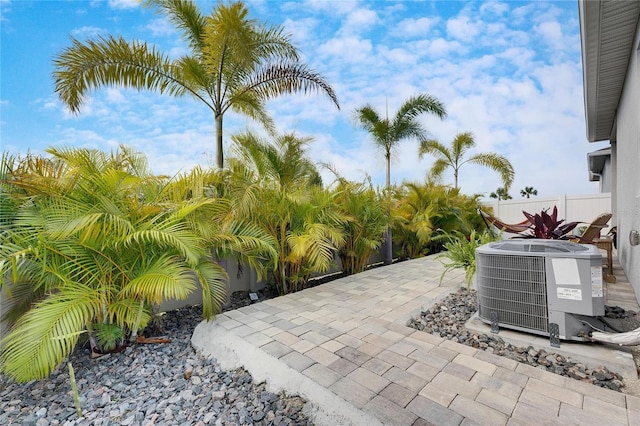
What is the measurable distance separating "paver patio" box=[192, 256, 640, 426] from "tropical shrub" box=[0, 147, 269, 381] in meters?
0.68

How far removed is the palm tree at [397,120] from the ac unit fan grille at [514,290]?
825cm

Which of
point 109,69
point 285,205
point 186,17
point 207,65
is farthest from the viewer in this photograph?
point 186,17

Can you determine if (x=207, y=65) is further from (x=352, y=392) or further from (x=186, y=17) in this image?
(x=352, y=392)

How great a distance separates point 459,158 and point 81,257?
13930 millimetres

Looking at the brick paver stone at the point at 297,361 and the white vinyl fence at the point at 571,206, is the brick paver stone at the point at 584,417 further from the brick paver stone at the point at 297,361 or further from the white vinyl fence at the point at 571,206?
the white vinyl fence at the point at 571,206

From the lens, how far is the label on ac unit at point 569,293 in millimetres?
2131

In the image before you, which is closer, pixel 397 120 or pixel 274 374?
pixel 274 374

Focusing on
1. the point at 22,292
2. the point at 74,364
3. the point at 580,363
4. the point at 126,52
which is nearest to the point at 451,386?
the point at 580,363

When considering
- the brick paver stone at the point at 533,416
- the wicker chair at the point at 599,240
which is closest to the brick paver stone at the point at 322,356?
the brick paver stone at the point at 533,416

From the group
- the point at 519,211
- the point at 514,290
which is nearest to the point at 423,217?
the point at 514,290

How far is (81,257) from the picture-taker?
244 cm

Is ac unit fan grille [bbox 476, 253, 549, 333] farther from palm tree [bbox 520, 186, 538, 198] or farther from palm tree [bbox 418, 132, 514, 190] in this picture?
palm tree [bbox 520, 186, 538, 198]

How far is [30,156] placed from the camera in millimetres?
2604

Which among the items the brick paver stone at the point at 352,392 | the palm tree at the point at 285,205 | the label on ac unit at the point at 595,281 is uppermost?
the palm tree at the point at 285,205
